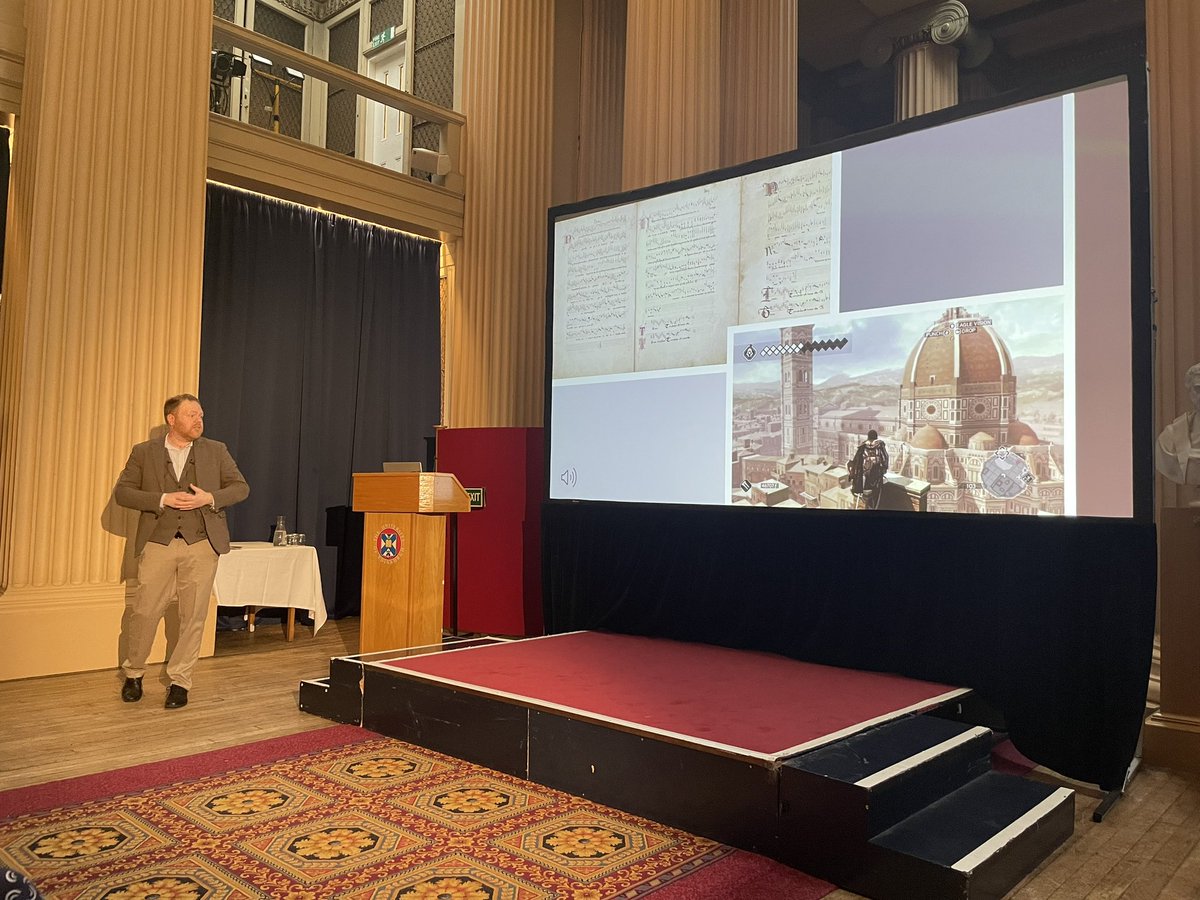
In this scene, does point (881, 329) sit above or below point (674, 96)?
below

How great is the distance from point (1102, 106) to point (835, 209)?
1.06m

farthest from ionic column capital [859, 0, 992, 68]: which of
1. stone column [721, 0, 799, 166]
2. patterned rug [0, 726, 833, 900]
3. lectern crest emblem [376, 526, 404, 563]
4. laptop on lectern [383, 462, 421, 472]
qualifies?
patterned rug [0, 726, 833, 900]

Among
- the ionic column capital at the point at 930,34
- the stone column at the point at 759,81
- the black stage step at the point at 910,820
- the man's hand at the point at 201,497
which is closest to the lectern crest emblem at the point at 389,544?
the man's hand at the point at 201,497

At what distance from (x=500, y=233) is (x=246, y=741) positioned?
15.4 ft

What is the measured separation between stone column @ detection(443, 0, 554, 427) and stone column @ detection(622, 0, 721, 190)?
150 cm

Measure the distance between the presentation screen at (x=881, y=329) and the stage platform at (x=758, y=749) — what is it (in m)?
0.88

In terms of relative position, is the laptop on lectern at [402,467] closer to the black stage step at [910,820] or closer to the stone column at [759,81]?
the black stage step at [910,820]

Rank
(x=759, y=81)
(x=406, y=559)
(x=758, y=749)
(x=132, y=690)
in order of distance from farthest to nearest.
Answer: (x=759, y=81), (x=406, y=559), (x=132, y=690), (x=758, y=749)

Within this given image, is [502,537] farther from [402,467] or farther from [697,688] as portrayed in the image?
[697,688]

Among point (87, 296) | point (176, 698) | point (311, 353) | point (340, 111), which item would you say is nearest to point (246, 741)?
point (176, 698)

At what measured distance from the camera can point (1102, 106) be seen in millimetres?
3264

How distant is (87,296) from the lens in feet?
16.2

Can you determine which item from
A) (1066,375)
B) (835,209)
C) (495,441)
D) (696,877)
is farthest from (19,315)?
(1066,375)

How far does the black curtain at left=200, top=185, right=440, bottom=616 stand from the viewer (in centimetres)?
667
